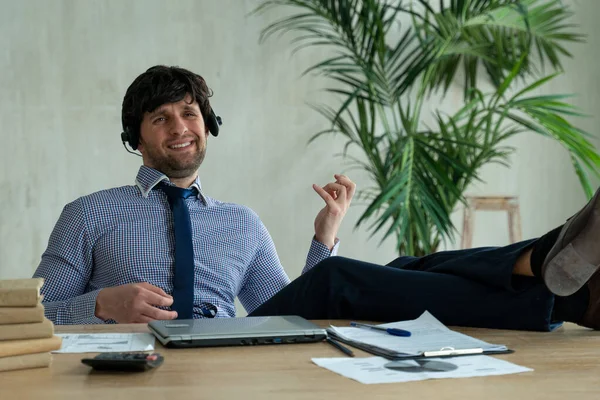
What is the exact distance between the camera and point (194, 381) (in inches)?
39.5

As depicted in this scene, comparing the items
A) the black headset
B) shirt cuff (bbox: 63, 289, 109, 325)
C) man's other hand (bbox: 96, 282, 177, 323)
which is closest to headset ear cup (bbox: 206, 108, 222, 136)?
the black headset

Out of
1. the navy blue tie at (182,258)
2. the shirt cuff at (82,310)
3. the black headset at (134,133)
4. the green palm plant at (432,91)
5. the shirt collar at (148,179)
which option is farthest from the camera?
the green palm plant at (432,91)

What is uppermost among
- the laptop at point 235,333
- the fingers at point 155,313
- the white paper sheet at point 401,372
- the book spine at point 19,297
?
the book spine at point 19,297

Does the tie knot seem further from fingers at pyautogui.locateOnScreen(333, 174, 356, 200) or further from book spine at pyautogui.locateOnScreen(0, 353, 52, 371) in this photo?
book spine at pyautogui.locateOnScreen(0, 353, 52, 371)

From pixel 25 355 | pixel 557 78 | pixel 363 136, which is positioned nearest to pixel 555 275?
pixel 25 355

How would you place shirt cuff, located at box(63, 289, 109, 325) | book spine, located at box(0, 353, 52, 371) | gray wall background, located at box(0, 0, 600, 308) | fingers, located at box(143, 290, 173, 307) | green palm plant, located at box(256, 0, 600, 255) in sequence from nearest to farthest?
book spine, located at box(0, 353, 52, 371) < fingers, located at box(143, 290, 173, 307) < shirt cuff, located at box(63, 289, 109, 325) < green palm plant, located at box(256, 0, 600, 255) < gray wall background, located at box(0, 0, 600, 308)

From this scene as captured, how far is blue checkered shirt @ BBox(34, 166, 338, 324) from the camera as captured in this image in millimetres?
2066

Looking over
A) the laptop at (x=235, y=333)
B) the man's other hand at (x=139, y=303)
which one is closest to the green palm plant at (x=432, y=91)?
the man's other hand at (x=139, y=303)

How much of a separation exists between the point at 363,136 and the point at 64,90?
1388mm

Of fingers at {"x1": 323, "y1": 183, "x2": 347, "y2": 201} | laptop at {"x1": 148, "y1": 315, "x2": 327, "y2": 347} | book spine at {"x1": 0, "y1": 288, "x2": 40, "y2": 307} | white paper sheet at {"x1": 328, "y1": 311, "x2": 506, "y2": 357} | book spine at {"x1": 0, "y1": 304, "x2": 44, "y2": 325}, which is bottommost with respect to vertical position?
white paper sheet at {"x1": 328, "y1": 311, "x2": 506, "y2": 357}

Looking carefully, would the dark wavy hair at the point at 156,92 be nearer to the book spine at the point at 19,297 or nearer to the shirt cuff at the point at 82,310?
the shirt cuff at the point at 82,310

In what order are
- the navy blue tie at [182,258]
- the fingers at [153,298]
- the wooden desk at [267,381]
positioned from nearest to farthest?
1. the wooden desk at [267,381]
2. the fingers at [153,298]
3. the navy blue tie at [182,258]

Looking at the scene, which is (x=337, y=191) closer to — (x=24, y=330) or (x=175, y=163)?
(x=175, y=163)

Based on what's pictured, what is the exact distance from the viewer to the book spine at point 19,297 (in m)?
1.08
